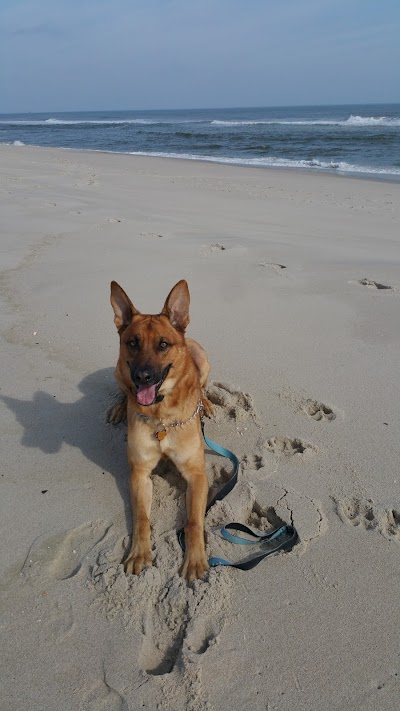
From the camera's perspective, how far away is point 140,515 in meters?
2.81

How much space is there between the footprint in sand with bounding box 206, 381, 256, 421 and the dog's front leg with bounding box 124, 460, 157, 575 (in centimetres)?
94

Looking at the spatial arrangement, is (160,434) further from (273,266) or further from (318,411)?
(273,266)

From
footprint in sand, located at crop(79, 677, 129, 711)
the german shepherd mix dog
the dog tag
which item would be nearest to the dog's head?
the german shepherd mix dog

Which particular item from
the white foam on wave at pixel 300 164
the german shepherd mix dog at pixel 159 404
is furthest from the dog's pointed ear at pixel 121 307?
the white foam on wave at pixel 300 164

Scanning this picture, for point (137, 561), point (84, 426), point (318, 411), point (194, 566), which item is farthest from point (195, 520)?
point (318, 411)

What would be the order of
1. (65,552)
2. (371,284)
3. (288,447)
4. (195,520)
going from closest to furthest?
(65,552), (195,520), (288,447), (371,284)

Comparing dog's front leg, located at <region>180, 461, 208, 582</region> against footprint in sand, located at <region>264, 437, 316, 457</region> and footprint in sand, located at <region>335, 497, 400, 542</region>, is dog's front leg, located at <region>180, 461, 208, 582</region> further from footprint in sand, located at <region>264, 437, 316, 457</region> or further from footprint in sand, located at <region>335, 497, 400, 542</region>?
footprint in sand, located at <region>335, 497, 400, 542</region>

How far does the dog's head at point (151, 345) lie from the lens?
9.57ft

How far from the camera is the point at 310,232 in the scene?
26.9ft

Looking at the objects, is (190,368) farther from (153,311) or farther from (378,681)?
(153,311)

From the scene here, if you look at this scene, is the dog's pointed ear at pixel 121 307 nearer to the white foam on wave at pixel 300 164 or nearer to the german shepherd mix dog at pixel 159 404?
the german shepherd mix dog at pixel 159 404

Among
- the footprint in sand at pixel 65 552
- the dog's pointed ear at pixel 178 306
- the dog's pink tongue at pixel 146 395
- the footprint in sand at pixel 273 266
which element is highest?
the dog's pointed ear at pixel 178 306

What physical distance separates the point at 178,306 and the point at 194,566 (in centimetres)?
167

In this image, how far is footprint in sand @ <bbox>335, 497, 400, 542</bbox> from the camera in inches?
107
